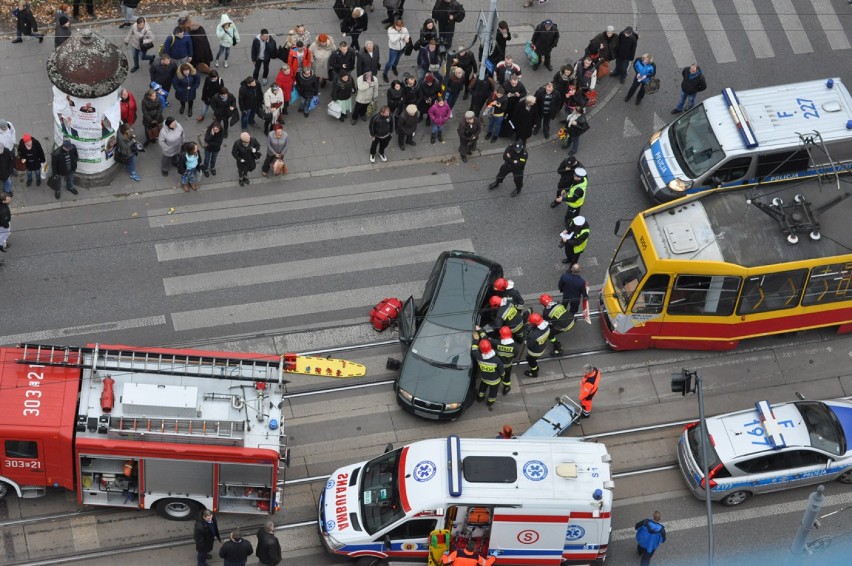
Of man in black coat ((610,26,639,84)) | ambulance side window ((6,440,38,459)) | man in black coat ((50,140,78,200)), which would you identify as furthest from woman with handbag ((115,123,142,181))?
man in black coat ((610,26,639,84))

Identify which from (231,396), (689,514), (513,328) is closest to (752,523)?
(689,514)

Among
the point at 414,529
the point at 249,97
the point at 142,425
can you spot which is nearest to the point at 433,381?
the point at 414,529

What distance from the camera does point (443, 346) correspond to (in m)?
25.4

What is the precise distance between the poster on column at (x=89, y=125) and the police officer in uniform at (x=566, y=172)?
9242mm

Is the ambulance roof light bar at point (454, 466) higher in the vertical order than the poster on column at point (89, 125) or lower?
lower

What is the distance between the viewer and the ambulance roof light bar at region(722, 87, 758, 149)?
27938 mm

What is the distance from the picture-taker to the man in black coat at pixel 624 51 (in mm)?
30969

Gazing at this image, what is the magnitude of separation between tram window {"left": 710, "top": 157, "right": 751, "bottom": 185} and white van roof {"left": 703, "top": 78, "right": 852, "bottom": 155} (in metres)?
0.25

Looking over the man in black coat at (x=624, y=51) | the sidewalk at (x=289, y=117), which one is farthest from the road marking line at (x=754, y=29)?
the sidewalk at (x=289, y=117)

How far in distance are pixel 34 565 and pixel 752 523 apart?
41.0ft

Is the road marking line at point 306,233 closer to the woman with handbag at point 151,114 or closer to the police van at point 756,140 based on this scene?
the woman with handbag at point 151,114

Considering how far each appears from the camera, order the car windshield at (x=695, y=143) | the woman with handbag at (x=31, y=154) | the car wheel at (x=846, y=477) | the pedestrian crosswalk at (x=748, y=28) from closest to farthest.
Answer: the car wheel at (x=846, y=477), the woman with handbag at (x=31, y=154), the car windshield at (x=695, y=143), the pedestrian crosswalk at (x=748, y=28)

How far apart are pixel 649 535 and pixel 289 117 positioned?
13.0 meters

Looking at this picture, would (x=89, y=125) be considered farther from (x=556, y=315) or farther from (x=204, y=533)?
(x=556, y=315)
